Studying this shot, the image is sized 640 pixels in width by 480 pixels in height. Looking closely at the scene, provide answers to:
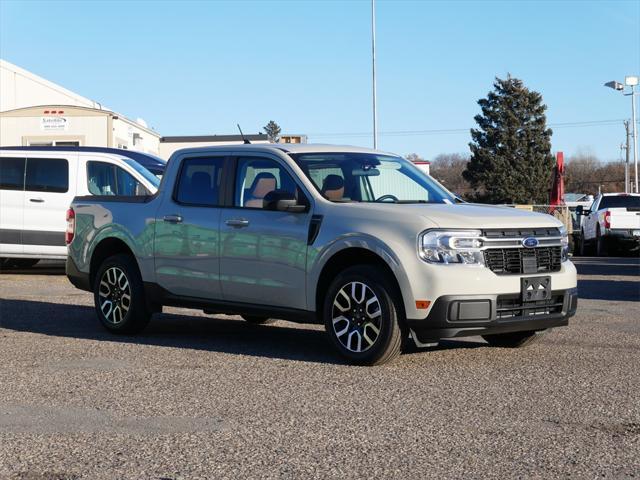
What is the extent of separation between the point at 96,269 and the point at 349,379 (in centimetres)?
396

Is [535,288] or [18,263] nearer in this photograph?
[535,288]

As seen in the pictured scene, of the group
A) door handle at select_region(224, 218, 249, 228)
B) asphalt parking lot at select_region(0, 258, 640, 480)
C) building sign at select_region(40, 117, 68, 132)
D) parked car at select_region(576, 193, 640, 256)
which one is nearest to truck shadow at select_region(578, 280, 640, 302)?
asphalt parking lot at select_region(0, 258, 640, 480)

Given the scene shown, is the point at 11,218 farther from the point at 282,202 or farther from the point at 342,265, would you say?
the point at 342,265

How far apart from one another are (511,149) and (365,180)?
73312 mm

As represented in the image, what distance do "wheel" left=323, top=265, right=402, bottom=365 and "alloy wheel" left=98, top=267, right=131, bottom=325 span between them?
8.42 ft

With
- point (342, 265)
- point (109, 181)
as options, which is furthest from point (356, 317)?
point (109, 181)

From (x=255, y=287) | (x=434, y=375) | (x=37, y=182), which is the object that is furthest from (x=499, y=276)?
(x=37, y=182)

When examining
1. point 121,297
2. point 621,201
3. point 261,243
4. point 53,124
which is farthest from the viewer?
point 621,201

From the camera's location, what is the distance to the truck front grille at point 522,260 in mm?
7629

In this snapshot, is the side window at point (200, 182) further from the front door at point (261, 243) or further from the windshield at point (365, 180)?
the windshield at point (365, 180)

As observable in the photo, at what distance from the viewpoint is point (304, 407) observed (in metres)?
6.28

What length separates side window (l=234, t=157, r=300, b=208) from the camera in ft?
28.2

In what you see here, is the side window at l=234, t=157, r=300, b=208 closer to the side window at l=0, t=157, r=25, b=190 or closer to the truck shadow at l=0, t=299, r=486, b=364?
the truck shadow at l=0, t=299, r=486, b=364

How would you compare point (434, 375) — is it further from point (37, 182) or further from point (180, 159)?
point (37, 182)
